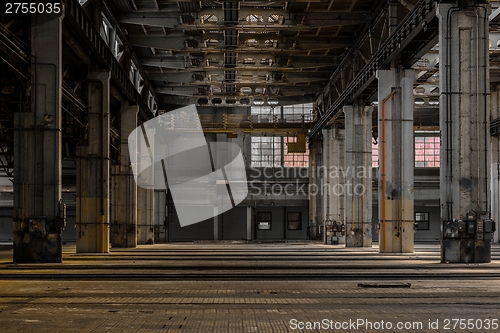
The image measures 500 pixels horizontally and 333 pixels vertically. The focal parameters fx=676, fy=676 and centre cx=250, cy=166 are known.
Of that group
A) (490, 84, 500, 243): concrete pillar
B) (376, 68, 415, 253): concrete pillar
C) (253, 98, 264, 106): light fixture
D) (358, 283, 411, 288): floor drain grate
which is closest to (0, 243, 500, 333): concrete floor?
(358, 283, 411, 288): floor drain grate

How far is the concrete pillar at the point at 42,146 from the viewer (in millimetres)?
18141

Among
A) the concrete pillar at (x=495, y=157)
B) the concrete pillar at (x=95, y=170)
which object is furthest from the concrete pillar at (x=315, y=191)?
the concrete pillar at (x=95, y=170)

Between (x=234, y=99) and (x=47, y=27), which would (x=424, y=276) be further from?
(x=234, y=99)

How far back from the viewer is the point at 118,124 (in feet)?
107

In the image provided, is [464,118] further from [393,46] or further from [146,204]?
[146,204]

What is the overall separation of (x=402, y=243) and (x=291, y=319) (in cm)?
1711

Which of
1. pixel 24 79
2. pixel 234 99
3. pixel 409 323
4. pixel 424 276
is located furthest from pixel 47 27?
pixel 234 99

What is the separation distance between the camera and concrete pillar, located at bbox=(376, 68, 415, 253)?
24188 mm

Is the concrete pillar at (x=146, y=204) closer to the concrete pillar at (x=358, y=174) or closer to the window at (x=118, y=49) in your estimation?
the window at (x=118, y=49)

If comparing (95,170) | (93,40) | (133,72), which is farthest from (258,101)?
(93,40)

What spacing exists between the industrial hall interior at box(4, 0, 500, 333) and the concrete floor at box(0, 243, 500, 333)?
2.2 inches

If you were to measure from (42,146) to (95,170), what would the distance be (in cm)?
702

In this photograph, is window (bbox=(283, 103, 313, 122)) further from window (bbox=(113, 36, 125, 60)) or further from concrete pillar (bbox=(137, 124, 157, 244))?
window (bbox=(113, 36, 125, 60))

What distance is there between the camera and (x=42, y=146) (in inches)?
720
